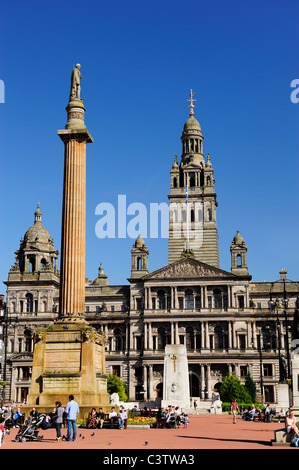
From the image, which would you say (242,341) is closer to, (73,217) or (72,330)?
(73,217)

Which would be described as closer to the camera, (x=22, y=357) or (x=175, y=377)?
(x=175, y=377)

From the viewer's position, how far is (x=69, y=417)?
22.3 metres

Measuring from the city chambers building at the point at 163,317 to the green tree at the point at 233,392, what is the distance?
7.06 m

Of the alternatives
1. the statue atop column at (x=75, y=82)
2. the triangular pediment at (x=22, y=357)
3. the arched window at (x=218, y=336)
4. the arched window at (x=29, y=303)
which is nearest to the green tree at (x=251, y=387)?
the arched window at (x=218, y=336)

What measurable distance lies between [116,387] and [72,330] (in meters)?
53.2

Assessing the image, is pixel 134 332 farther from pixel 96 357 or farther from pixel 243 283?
pixel 96 357

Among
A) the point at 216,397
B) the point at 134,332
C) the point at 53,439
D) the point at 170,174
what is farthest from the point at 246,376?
the point at 53,439

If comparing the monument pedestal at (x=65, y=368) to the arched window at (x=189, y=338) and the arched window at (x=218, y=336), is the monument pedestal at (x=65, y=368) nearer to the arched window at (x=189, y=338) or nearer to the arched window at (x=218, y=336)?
the arched window at (x=189, y=338)

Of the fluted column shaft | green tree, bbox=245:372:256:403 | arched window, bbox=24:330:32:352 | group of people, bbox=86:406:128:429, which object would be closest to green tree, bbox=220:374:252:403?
green tree, bbox=245:372:256:403

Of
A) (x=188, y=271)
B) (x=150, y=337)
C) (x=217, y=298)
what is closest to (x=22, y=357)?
(x=150, y=337)

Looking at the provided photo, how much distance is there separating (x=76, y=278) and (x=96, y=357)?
14.4 ft

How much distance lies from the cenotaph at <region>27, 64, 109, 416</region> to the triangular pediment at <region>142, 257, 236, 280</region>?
57537 millimetres

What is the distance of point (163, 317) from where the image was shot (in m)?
90.8

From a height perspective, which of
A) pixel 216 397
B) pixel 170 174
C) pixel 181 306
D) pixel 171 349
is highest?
pixel 170 174
